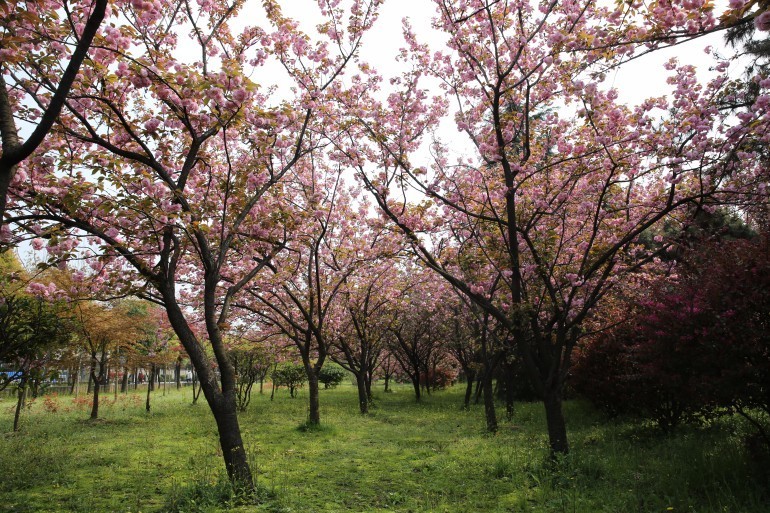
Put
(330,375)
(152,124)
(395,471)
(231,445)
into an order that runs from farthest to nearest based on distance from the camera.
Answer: (330,375), (395,471), (231,445), (152,124)

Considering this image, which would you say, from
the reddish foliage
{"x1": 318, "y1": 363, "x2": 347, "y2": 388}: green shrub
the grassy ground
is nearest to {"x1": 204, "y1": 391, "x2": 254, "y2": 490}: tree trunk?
the grassy ground

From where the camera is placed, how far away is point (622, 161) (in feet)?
22.1

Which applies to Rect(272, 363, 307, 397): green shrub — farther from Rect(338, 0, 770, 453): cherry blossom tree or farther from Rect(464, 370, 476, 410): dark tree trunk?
Rect(338, 0, 770, 453): cherry blossom tree

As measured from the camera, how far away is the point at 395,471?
789cm

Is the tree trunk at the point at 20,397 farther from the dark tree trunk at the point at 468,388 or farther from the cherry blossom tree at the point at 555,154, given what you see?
the dark tree trunk at the point at 468,388

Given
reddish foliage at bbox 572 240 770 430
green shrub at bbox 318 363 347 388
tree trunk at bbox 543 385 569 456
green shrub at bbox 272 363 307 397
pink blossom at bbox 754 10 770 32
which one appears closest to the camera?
pink blossom at bbox 754 10 770 32

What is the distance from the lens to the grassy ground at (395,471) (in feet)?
18.5

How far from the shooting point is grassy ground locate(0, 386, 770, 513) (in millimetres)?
5629

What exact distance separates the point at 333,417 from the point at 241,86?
13373 millimetres

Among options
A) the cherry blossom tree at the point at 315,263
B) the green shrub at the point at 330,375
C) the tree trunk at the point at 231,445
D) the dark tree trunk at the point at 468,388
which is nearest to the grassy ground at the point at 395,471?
the tree trunk at the point at 231,445

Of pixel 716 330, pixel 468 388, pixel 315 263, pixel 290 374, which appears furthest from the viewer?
pixel 290 374

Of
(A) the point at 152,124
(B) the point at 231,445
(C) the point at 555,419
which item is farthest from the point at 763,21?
(B) the point at 231,445

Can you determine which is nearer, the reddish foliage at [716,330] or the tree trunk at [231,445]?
the reddish foliage at [716,330]

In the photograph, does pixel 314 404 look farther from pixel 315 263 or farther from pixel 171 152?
pixel 171 152
